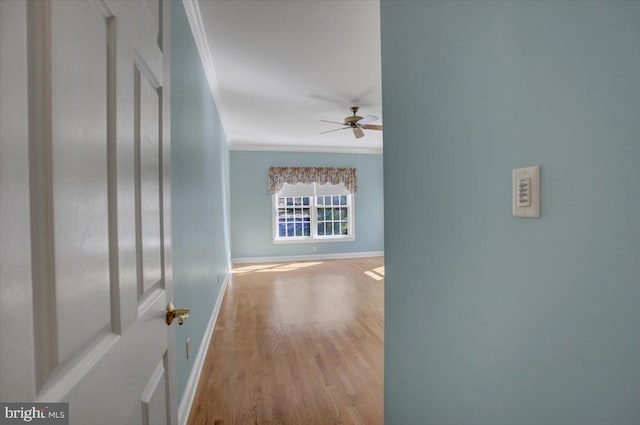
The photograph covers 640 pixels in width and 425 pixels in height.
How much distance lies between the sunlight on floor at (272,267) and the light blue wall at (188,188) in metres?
3.24

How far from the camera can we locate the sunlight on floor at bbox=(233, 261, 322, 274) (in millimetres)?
6373

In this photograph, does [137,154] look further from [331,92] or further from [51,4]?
[331,92]

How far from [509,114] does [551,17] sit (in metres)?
0.22

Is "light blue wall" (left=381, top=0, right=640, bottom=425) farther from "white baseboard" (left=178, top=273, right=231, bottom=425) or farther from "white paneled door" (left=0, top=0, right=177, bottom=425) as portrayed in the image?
"white baseboard" (left=178, top=273, right=231, bottom=425)

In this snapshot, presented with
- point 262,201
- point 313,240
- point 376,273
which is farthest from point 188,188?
point 313,240

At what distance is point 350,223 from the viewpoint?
791 centimetres

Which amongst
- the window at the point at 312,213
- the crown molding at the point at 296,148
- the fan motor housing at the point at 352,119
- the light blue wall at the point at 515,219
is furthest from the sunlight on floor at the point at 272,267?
the light blue wall at the point at 515,219

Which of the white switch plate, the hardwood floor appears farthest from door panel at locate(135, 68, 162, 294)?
the hardwood floor

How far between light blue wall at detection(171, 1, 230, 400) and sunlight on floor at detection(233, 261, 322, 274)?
3238mm

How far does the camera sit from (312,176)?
7543mm

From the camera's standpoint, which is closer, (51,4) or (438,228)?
(51,4)

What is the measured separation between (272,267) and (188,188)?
15.4ft

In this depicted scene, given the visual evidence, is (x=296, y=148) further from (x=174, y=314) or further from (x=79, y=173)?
(x=79, y=173)

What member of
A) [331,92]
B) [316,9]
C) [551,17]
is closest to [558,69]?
[551,17]
